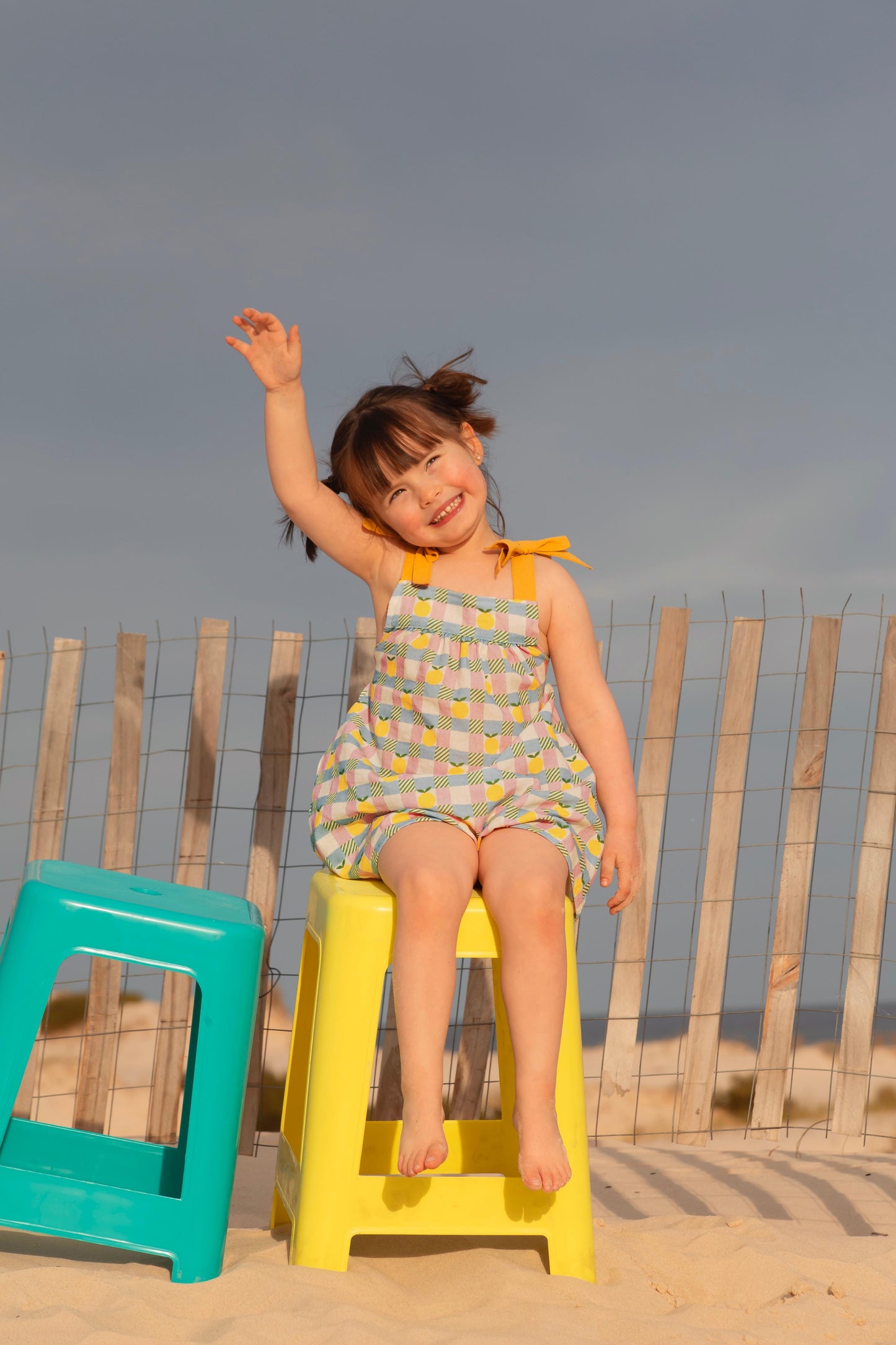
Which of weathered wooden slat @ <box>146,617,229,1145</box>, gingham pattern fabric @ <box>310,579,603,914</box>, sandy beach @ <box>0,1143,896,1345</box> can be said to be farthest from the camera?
weathered wooden slat @ <box>146,617,229,1145</box>

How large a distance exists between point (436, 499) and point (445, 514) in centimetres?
4

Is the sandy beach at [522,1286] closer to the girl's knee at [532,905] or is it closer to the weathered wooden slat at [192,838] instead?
the weathered wooden slat at [192,838]

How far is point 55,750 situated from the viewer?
3.71 meters

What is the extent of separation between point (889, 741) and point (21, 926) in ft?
9.86

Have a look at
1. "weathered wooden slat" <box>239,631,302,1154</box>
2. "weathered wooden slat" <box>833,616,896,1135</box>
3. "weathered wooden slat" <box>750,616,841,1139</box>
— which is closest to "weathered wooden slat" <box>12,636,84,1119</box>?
"weathered wooden slat" <box>239,631,302,1154</box>

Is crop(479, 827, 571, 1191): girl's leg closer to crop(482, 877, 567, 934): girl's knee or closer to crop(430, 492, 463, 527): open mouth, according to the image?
crop(482, 877, 567, 934): girl's knee

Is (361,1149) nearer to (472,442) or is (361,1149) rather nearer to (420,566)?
(420,566)

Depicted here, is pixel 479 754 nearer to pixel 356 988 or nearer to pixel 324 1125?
pixel 356 988

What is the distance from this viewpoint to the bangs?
2.42m

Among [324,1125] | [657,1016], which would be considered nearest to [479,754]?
[324,1125]

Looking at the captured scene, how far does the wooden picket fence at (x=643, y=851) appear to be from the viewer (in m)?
3.61

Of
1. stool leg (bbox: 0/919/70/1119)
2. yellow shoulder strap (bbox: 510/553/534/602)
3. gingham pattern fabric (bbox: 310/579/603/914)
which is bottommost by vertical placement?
stool leg (bbox: 0/919/70/1119)

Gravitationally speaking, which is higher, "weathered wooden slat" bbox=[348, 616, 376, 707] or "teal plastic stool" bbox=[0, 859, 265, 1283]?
"weathered wooden slat" bbox=[348, 616, 376, 707]

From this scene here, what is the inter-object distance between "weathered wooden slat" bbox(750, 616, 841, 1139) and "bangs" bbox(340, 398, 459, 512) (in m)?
Result: 1.89
